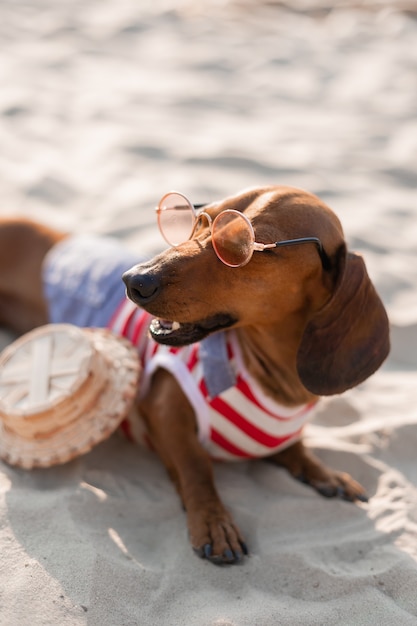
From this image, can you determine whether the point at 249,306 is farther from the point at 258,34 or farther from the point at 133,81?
the point at 258,34

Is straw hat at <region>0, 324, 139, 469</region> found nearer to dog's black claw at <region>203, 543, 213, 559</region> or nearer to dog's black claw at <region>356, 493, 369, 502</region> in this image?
dog's black claw at <region>203, 543, 213, 559</region>

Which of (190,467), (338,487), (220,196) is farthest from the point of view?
(220,196)

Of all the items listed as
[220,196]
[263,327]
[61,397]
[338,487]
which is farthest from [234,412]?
[220,196]

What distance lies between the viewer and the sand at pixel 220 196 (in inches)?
91.0

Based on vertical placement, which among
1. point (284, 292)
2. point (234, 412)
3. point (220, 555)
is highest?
point (284, 292)

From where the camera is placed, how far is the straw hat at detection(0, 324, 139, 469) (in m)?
2.67

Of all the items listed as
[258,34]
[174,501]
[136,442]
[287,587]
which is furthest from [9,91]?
[287,587]

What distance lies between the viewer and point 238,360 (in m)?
2.73

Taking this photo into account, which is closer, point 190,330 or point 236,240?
point 236,240

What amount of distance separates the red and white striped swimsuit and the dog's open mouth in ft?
1.02

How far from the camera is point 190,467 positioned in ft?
8.96

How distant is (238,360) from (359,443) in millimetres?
704

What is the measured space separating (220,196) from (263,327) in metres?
2.29

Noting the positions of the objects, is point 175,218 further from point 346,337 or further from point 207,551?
point 207,551
